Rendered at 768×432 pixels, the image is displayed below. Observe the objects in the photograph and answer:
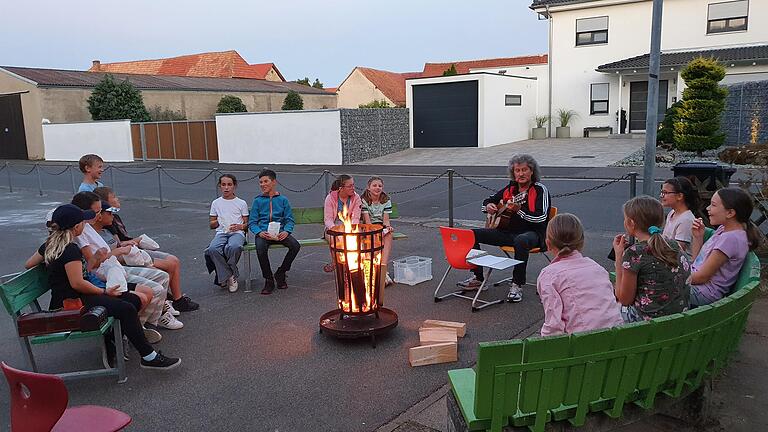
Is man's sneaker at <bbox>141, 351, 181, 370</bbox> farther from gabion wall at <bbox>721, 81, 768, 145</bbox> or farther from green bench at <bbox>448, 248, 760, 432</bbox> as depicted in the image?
gabion wall at <bbox>721, 81, 768, 145</bbox>

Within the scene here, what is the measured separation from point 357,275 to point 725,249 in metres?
2.89

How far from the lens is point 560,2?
3244 centimetres

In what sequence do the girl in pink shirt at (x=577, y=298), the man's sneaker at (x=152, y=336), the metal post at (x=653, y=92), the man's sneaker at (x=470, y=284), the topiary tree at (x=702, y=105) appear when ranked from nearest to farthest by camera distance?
the girl in pink shirt at (x=577, y=298) < the man's sneaker at (x=152, y=336) < the man's sneaker at (x=470, y=284) < the metal post at (x=653, y=92) < the topiary tree at (x=702, y=105)

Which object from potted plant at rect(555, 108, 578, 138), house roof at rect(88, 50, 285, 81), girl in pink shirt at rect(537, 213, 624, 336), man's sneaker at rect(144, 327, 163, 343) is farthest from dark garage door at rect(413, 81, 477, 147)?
house roof at rect(88, 50, 285, 81)

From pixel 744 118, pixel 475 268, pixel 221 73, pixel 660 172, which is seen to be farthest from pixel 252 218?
pixel 221 73

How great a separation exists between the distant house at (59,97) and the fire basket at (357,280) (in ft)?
133

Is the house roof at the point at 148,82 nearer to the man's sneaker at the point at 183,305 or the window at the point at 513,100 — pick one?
the window at the point at 513,100

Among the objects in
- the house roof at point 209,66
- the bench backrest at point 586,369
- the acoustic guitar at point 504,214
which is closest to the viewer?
the bench backrest at point 586,369

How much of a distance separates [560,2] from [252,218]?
96.9 ft

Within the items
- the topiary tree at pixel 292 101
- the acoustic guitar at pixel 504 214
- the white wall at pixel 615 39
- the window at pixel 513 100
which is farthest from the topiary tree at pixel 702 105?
the topiary tree at pixel 292 101

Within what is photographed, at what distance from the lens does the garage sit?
98.6 ft

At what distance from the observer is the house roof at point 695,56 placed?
26.4 m

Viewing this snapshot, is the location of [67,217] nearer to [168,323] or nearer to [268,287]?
[168,323]

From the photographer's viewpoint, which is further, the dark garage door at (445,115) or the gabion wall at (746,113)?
the dark garage door at (445,115)
